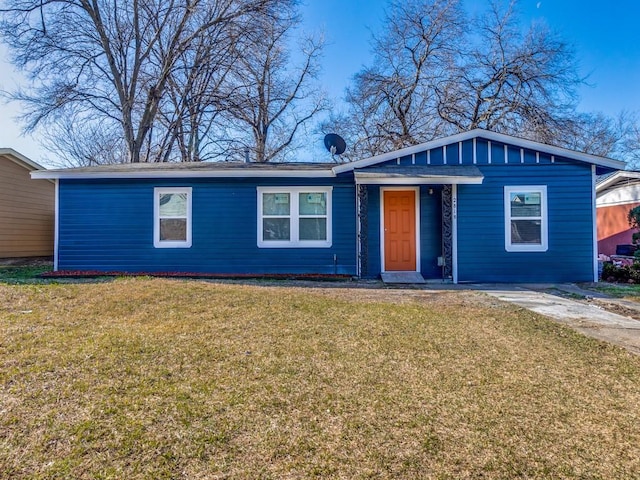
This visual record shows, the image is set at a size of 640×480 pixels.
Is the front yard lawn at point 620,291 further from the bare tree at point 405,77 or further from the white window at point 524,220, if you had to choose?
the bare tree at point 405,77

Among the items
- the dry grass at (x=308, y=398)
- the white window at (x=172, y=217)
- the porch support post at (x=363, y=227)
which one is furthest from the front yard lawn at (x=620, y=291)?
the white window at (x=172, y=217)

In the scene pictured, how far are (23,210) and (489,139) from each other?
14.5 m

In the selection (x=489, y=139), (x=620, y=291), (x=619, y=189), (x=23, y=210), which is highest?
(x=489, y=139)

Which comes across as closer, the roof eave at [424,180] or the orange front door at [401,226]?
the roof eave at [424,180]

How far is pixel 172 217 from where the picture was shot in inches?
342

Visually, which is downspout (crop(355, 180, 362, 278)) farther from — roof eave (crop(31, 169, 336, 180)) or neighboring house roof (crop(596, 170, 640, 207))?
neighboring house roof (crop(596, 170, 640, 207))

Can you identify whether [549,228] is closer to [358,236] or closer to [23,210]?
[358,236]

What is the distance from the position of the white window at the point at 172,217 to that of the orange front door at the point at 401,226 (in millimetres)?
4720

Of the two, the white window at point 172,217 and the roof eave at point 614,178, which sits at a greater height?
the roof eave at point 614,178

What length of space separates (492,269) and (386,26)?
16.4 meters

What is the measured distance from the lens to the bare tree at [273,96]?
18203 millimetres

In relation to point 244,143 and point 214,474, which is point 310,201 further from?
point 244,143

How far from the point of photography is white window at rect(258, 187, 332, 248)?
8.58 m

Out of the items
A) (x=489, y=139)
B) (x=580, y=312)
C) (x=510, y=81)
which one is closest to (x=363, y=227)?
(x=489, y=139)
